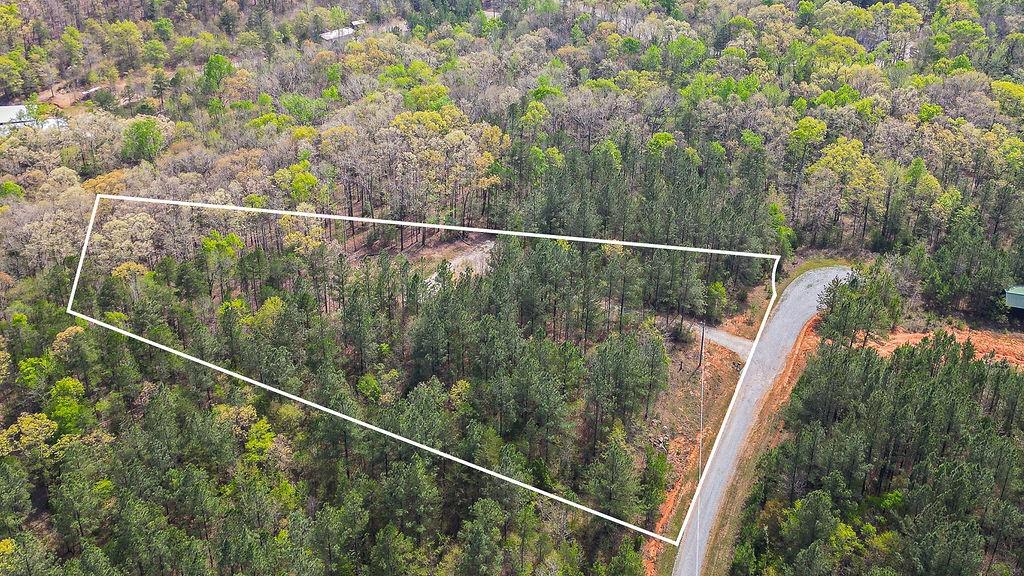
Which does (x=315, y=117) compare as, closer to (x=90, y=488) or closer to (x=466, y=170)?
(x=466, y=170)

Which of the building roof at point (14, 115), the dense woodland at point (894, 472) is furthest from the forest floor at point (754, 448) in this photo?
the building roof at point (14, 115)

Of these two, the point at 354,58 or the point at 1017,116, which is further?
the point at 354,58

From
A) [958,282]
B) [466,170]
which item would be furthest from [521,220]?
[958,282]

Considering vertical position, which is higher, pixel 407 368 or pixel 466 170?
pixel 466 170

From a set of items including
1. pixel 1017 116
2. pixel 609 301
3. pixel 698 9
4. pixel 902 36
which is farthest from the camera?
pixel 698 9

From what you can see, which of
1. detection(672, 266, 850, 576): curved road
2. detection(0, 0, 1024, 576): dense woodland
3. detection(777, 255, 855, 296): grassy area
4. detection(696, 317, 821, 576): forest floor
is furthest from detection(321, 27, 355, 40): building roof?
detection(696, 317, 821, 576): forest floor

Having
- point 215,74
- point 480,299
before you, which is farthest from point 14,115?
point 480,299
